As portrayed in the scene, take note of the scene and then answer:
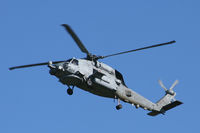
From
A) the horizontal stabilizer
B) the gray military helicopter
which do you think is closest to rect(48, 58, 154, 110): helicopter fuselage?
the gray military helicopter

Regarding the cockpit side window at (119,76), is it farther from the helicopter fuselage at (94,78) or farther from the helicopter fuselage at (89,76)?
the helicopter fuselage at (89,76)

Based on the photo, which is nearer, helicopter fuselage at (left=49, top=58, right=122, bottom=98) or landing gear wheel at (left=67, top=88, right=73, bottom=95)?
helicopter fuselage at (left=49, top=58, right=122, bottom=98)

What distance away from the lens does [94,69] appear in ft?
121

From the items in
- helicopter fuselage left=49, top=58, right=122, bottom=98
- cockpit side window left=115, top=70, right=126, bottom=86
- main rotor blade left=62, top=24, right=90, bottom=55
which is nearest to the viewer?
main rotor blade left=62, top=24, right=90, bottom=55

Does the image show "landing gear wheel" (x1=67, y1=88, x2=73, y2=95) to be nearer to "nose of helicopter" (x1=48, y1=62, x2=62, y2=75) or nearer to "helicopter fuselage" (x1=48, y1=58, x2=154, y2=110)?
"helicopter fuselage" (x1=48, y1=58, x2=154, y2=110)

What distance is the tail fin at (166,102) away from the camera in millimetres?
41344

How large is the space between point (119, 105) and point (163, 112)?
600cm

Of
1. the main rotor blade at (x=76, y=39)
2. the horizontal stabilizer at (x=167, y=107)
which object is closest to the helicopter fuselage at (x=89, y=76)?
the main rotor blade at (x=76, y=39)

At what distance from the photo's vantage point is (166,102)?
43.6 meters

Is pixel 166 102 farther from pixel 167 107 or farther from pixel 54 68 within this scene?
pixel 54 68

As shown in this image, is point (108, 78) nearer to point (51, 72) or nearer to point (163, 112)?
point (51, 72)

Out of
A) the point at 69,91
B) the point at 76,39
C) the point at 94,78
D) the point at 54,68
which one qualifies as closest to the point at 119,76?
the point at 94,78

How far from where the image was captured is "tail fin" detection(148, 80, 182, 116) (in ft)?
136

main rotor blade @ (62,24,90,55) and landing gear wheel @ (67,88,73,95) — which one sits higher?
main rotor blade @ (62,24,90,55)
